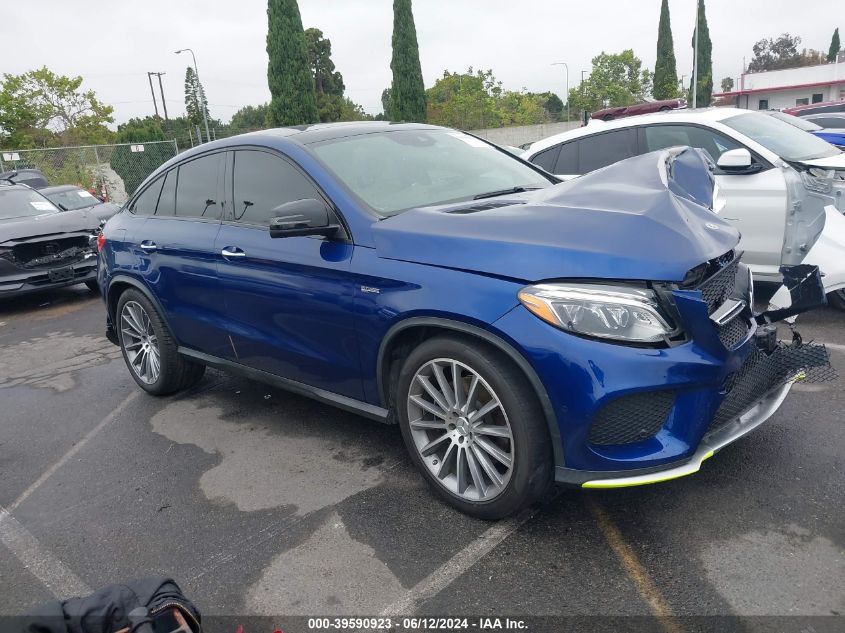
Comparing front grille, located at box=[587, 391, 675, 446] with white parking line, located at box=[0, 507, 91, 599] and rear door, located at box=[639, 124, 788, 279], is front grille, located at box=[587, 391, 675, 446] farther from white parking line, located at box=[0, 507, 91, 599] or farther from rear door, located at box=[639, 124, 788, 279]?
rear door, located at box=[639, 124, 788, 279]

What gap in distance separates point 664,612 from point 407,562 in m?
1.01

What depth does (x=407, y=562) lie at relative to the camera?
9.30 feet

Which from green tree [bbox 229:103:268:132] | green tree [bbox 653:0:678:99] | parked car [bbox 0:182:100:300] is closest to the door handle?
parked car [bbox 0:182:100:300]

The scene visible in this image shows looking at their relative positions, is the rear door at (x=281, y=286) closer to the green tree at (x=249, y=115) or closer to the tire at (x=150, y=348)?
the tire at (x=150, y=348)

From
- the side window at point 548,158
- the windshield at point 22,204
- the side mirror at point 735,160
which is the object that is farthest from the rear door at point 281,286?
the windshield at point 22,204

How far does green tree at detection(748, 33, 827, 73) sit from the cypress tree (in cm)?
7686

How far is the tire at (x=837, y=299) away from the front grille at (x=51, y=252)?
28.6 feet

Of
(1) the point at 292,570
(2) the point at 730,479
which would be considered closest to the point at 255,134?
(1) the point at 292,570

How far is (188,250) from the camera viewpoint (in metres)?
4.34

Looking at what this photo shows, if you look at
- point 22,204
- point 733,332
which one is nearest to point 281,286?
point 733,332

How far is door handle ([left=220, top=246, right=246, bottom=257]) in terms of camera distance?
3.91m

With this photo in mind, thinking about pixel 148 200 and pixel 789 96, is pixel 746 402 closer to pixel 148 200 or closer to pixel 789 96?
pixel 148 200

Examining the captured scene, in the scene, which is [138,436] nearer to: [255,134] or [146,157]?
[255,134]

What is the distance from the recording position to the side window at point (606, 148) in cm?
663
